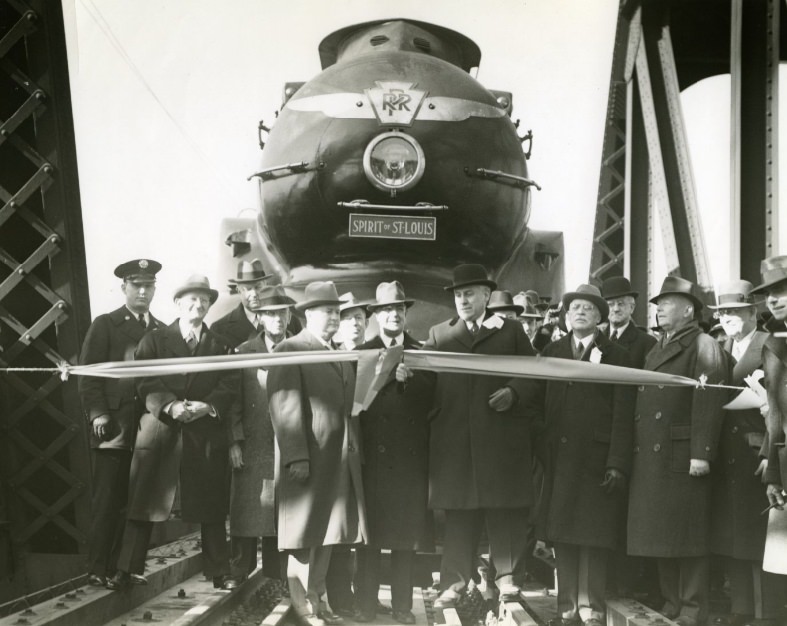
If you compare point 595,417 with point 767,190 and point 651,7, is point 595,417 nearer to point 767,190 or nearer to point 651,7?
point 767,190

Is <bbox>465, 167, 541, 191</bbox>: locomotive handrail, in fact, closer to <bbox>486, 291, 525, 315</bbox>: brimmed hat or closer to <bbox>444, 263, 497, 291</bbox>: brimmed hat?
<bbox>486, 291, 525, 315</bbox>: brimmed hat

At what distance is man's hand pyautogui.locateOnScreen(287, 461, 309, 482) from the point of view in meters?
5.40

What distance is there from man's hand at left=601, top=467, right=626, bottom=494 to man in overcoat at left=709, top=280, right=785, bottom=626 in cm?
48

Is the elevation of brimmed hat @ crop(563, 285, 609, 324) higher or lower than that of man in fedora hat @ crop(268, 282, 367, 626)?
higher

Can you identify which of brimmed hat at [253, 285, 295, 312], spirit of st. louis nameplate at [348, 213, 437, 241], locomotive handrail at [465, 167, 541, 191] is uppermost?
locomotive handrail at [465, 167, 541, 191]

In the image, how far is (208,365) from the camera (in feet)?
17.9

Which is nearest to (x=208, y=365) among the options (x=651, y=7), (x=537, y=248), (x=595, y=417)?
(x=595, y=417)

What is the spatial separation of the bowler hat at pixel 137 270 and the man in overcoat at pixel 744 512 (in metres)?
3.47

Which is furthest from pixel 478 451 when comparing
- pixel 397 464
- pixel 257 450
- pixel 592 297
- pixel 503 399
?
pixel 257 450

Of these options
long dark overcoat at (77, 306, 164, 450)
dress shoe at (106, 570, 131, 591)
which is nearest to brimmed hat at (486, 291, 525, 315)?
long dark overcoat at (77, 306, 164, 450)

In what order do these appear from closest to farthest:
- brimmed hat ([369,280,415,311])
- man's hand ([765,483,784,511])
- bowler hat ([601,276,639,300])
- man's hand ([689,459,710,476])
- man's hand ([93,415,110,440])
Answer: man's hand ([765,483,784,511])
man's hand ([689,459,710,476])
brimmed hat ([369,280,415,311])
man's hand ([93,415,110,440])
bowler hat ([601,276,639,300])

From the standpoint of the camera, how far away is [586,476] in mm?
5703

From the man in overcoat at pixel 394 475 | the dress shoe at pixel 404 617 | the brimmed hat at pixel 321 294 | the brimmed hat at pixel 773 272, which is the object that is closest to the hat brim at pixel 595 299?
the man in overcoat at pixel 394 475

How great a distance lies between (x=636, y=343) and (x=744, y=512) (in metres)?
1.19
